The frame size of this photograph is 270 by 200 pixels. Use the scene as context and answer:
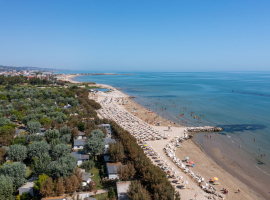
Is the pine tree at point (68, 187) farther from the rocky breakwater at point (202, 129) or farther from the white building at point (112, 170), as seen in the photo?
the rocky breakwater at point (202, 129)

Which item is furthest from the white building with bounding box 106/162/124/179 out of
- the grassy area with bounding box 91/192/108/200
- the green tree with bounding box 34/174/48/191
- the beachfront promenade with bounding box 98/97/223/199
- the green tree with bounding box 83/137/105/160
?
the beachfront promenade with bounding box 98/97/223/199

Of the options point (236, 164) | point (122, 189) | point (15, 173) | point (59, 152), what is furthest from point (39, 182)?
point (236, 164)

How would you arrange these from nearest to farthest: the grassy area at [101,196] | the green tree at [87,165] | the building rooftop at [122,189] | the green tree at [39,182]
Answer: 1. the building rooftop at [122,189]
2. the green tree at [39,182]
3. the grassy area at [101,196]
4. the green tree at [87,165]

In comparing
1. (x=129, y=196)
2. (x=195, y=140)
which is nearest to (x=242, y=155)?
(x=195, y=140)

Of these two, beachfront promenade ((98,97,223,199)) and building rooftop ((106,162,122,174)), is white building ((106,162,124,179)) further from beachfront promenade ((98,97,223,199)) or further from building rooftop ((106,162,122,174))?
beachfront promenade ((98,97,223,199))

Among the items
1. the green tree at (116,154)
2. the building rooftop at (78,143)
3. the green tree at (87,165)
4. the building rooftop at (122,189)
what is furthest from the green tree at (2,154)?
the building rooftop at (122,189)

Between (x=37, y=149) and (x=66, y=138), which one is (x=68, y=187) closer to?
(x=37, y=149)

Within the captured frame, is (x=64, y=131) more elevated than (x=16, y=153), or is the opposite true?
(x=64, y=131)
